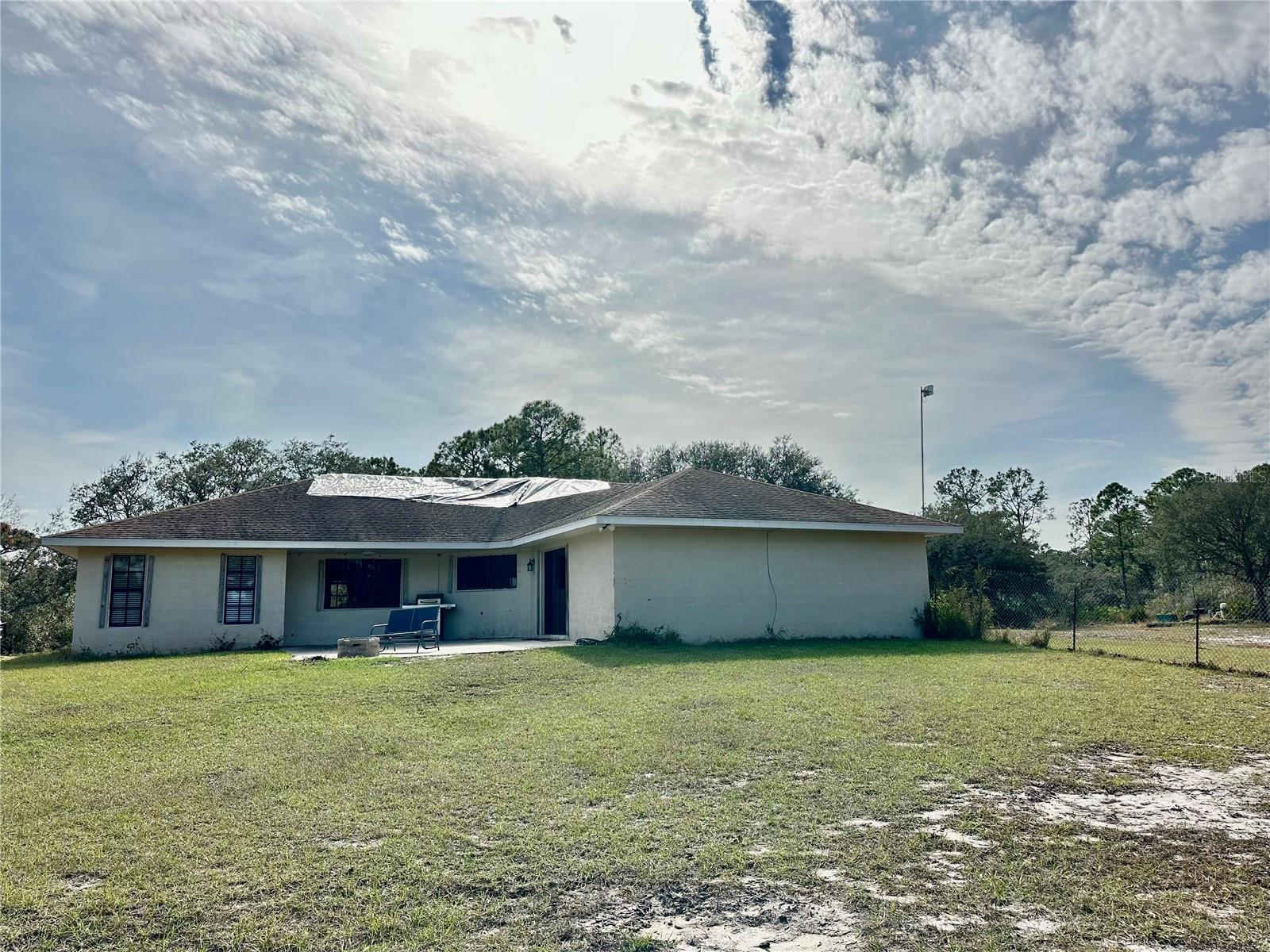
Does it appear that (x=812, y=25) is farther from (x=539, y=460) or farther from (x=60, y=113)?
(x=539, y=460)

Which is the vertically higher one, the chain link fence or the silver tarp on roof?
the silver tarp on roof

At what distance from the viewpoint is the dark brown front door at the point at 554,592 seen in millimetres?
17297

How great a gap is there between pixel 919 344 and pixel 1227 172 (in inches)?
285

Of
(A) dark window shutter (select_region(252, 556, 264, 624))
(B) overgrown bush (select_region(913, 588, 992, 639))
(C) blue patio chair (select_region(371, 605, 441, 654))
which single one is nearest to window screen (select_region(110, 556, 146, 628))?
(A) dark window shutter (select_region(252, 556, 264, 624))

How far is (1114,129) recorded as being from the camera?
1302 centimetres

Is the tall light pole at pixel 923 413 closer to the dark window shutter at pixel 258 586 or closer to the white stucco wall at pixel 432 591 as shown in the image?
the white stucco wall at pixel 432 591

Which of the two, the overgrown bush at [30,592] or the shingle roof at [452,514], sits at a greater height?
the shingle roof at [452,514]

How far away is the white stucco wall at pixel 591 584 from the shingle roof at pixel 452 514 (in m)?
0.63

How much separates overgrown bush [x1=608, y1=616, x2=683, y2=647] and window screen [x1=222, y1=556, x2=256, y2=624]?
7984 mm

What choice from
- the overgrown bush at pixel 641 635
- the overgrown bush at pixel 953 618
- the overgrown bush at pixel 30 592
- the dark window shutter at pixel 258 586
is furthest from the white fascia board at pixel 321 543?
the overgrown bush at pixel 953 618

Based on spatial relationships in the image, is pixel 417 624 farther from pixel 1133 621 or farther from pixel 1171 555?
pixel 1171 555

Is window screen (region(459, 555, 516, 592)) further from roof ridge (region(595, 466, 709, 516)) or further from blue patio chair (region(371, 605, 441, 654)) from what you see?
roof ridge (region(595, 466, 709, 516))

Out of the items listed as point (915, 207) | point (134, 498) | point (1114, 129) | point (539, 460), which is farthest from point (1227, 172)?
point (134, 498)

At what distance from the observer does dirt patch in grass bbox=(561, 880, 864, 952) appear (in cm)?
286
